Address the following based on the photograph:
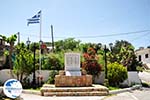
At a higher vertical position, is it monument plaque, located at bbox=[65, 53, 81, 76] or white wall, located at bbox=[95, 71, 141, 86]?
monument plaque, located at bbox=[65, 53, 81, 76]

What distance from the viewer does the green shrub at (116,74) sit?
2114cm

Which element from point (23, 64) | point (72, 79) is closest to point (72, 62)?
point (72, 79)

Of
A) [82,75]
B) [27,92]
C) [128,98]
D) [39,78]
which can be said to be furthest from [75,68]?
[128,98]

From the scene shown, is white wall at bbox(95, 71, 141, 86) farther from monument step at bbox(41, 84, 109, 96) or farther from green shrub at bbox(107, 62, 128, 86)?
monument step at bbox(41, 84, 109, 96)

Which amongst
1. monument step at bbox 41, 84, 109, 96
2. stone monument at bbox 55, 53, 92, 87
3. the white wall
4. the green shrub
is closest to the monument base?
stone monument at bbox 55, 53, 92, 87

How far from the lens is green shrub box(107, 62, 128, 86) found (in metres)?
21.1

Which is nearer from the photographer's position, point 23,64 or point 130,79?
point 23,64

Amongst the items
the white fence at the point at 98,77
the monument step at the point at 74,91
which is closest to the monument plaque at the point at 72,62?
the white fence at the point at 98,77

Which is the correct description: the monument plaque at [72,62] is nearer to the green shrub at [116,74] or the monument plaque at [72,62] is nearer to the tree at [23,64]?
the green shrub at [116,74]

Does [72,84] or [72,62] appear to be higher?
[72,62]

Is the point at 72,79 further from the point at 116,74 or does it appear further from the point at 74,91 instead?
the point at 116,74

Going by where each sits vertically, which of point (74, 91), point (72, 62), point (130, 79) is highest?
point (72, 62)

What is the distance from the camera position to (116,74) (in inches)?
831

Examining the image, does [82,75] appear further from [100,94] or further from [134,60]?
[134,60]
